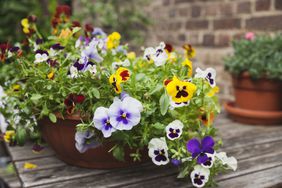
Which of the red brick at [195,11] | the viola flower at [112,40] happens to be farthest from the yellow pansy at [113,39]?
the red brick at [195,11]

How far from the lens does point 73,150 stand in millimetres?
1138

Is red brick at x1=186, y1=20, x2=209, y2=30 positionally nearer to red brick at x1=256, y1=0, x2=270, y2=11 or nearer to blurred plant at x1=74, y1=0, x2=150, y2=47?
red brick at x1=256, y1=0, x2=270, y2=11

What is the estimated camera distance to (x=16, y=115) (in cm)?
120

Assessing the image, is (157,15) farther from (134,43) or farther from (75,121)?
(75,121)

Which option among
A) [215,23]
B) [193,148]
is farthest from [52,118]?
[215,23]

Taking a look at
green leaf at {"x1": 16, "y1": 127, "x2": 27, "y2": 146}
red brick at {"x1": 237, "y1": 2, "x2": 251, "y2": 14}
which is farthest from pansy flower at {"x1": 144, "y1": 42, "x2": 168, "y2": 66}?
red brick at {"x1": 237, "y1": 2, "x2": 251, "y2": 14}

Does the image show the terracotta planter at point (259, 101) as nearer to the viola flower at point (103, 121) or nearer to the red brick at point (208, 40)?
the red brick at point (208, 40)

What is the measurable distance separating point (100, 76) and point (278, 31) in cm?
138

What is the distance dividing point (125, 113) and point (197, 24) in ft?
6.47

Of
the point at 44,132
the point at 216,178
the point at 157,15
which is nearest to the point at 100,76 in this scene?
the point at 44,132

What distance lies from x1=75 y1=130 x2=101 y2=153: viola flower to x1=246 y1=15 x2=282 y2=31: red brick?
4.87 ft

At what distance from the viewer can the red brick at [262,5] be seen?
2.10 meters

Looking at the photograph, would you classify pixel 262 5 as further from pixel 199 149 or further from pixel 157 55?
pixel 199 149

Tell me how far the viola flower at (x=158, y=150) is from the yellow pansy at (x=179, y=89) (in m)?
0.13
